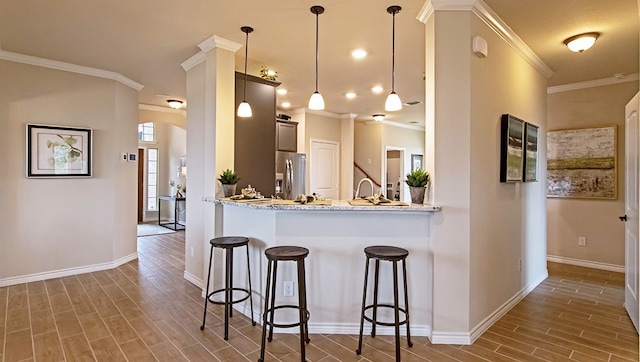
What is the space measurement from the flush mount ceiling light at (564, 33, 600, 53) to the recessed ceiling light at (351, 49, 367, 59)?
194 centimetres

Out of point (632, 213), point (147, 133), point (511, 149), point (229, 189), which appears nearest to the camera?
point (632, 213)

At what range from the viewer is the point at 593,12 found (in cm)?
272

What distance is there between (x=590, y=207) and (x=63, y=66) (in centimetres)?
700

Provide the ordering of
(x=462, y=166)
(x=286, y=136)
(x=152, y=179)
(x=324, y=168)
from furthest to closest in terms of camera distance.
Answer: (x=152, y=179), (x=324, y=168), (x=286, y=136), (x=462, y=166)

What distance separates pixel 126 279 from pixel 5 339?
1.44 m

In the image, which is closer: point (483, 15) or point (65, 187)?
point (483, 15)

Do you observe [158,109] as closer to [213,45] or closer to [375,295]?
[213,45]

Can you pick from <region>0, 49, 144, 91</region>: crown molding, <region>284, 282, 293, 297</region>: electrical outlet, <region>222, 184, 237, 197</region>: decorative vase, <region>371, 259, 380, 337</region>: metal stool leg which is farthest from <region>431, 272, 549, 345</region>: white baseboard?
<region>0, 49, 144, 91</region>: crown molding

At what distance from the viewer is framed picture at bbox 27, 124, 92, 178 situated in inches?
152

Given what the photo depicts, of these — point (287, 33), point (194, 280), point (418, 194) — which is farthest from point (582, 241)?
point (194, 280)

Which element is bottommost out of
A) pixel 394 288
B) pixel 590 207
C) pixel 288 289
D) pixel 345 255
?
pixel 288 289

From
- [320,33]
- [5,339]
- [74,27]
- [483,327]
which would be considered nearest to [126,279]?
[5,339]

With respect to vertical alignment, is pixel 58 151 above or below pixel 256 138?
below

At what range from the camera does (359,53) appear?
3.70 m
